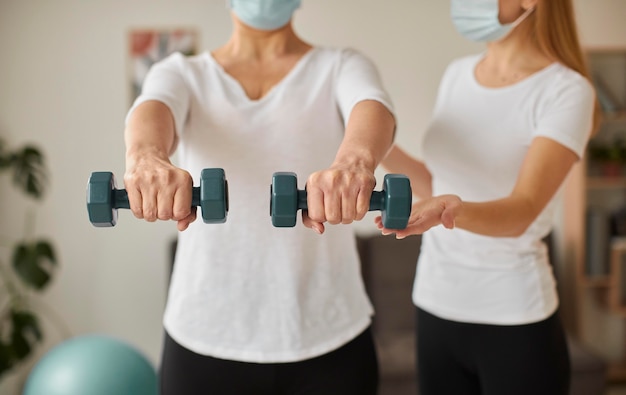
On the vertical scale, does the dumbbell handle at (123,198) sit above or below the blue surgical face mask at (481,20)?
below

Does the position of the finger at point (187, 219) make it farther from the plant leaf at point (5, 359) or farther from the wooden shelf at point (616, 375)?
the wooden shelf at point (616, 375)

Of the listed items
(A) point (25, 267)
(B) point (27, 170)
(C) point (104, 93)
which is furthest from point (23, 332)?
Result: (C) point (104, 93)

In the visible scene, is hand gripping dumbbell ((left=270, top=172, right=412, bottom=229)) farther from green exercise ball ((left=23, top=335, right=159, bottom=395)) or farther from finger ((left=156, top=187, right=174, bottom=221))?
green exercise ball ((left=23, top=335, right=159, bottom=395))

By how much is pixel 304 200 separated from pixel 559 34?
817 mm

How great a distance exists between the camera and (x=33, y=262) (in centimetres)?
310

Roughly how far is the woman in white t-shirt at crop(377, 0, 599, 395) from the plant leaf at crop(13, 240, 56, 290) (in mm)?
2045

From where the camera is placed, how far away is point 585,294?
400cm

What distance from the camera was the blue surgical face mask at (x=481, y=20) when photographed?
1425mm

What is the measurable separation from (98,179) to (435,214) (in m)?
0.46

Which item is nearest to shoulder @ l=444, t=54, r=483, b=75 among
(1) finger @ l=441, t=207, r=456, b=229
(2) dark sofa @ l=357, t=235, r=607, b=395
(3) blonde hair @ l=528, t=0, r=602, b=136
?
(3) blonde hair @ l=528, t=0, r=602, b=136

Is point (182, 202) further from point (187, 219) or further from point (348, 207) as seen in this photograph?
point (348, 207)

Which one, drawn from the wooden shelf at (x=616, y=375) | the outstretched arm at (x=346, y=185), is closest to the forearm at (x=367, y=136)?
the outstretched arm at (x=346, y=185)

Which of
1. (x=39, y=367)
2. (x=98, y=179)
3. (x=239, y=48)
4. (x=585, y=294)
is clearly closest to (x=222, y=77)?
(x=239, y=48)

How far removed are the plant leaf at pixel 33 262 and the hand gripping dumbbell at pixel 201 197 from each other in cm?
240
